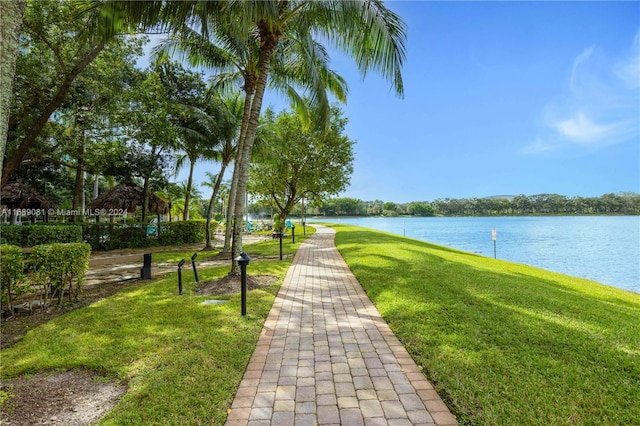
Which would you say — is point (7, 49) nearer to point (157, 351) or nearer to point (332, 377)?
Answer: point (157, 351)

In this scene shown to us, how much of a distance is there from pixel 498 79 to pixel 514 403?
21.5 metres

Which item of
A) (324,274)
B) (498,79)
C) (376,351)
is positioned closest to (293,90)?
(324,274)

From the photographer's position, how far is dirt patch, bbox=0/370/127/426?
7.82ft

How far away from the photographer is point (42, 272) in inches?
191

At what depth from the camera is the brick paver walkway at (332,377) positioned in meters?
2.38

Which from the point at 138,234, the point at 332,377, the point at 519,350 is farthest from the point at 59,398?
the point at 138,234

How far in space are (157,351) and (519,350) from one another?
3948mm

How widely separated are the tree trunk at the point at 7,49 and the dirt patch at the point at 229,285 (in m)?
4.62

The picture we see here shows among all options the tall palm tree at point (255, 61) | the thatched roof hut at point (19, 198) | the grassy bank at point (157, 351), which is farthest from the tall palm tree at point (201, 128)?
the grassy bank at point (157, 351)

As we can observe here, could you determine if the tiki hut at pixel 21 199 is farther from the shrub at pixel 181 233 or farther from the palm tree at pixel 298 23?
the palm tree at pixel 298 23

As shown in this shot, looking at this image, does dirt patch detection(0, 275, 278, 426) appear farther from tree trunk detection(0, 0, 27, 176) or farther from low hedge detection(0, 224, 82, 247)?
low hedge detection(0, 224, 82, 247)

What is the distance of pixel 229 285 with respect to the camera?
6.58m

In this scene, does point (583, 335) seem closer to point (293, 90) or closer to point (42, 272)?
point (42, 272)

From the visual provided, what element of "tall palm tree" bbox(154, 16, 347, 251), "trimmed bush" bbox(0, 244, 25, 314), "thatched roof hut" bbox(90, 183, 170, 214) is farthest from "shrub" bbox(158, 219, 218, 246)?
"trimmed bush" bbox(0, 244, 25, 314)
